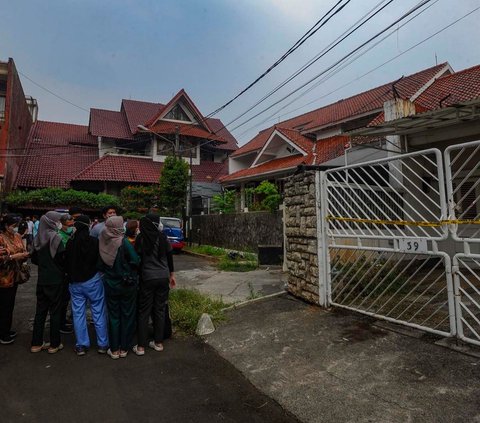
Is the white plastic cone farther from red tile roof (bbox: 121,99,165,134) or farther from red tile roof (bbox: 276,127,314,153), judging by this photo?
red tile roof (bbox: 121,99,165,134)

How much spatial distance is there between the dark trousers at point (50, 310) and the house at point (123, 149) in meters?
16.7

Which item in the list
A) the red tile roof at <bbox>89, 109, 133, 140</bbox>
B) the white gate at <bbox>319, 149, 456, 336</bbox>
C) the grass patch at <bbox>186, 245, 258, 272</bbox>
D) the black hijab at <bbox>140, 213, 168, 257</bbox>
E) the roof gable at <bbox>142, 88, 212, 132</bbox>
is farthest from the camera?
the roof gable at <bbox>142, 88, 212, 132</bbox>

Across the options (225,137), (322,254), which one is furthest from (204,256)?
(225,137)

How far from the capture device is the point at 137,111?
28688 millimetres

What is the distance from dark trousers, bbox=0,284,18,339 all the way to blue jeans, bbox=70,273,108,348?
41.5 inches

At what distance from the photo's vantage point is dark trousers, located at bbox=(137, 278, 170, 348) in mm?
4673

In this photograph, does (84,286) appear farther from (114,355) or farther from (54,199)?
(54,199)

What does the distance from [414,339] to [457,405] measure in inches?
52.4

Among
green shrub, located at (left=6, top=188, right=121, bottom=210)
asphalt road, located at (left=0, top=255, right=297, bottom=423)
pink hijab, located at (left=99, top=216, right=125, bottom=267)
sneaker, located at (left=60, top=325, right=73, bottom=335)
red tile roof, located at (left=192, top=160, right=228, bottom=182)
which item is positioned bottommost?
asphalt road, located at (left=0, top=255, right=297, bottom=423)

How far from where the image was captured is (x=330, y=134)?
1766cm

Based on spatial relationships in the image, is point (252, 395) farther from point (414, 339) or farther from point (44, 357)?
point (44, 357)

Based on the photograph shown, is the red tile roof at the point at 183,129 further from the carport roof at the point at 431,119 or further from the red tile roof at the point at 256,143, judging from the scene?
the carport roof at the point at 431,119

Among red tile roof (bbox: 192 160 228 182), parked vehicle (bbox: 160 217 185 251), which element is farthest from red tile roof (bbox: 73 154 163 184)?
parked vehicle (bbox: 160 217 185 251)

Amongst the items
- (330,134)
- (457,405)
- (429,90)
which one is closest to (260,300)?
(457,405)
